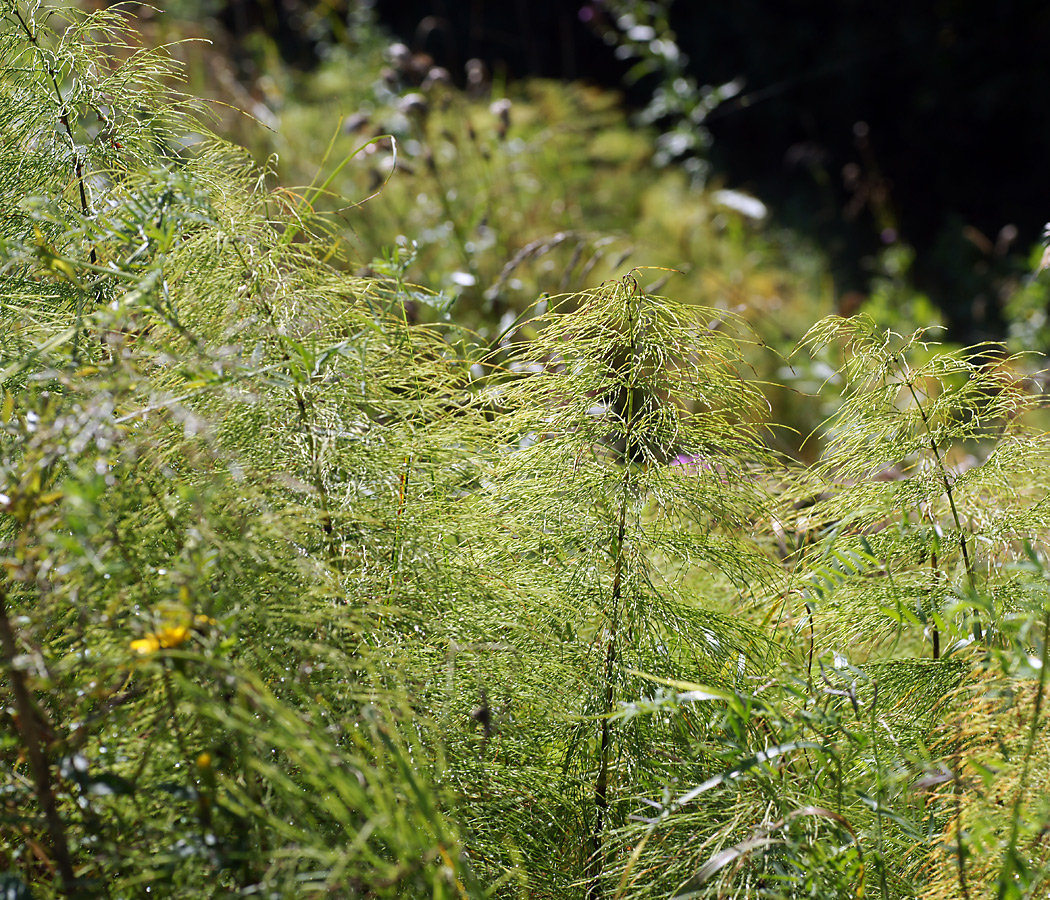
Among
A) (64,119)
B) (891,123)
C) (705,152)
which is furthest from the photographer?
(891,123)

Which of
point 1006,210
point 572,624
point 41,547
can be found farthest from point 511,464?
point 1006,210

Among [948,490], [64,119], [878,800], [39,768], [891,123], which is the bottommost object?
[891,123]

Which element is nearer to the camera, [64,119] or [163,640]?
[163,640]

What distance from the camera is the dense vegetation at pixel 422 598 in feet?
2.71

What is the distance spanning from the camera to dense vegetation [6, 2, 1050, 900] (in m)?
0.82

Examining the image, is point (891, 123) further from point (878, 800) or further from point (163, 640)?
point (163, 640)

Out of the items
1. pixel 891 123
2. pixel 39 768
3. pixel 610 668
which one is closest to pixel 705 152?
pixel 891 123

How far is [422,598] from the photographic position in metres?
1.06

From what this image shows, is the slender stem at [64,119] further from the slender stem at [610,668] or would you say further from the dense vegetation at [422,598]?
the slender stem at [610,668]

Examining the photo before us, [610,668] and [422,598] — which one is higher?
[422,598]

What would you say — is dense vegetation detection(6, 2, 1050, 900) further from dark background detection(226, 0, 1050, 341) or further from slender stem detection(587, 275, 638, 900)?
dark background detection(226, 0, 1050, 341)

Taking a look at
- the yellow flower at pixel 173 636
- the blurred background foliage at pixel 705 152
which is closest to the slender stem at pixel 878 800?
the yellow flower at pixel 173 636

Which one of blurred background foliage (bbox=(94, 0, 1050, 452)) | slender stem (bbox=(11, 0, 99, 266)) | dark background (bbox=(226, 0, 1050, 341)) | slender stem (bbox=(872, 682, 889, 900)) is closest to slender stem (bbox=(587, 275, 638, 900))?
slender stem (bbox=(872, 682, 889, 900))

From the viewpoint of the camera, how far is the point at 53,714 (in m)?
1.00
